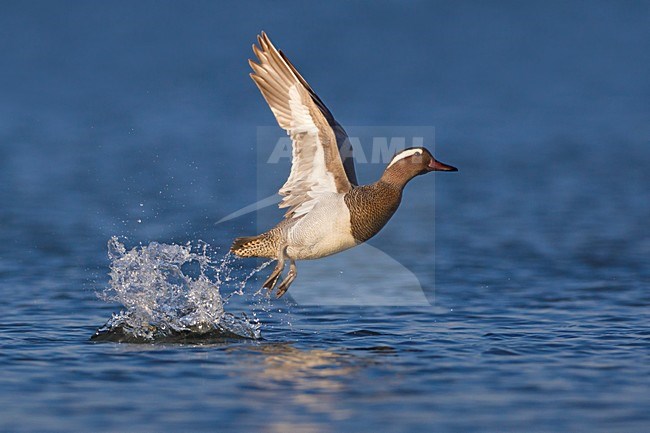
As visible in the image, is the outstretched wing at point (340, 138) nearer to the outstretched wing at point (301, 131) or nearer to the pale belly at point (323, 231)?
the outstretched wing at point (301, 131)

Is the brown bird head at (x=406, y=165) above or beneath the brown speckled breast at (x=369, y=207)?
above

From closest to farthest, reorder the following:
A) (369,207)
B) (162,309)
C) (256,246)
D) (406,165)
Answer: (369,207) → (162,309) → (406,165) → (256,246)

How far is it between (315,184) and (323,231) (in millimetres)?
405

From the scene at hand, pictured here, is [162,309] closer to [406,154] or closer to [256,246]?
[256,246]

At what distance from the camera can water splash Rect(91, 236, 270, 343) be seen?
29.3ft

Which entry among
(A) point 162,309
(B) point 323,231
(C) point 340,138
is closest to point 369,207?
(B) point 323,231

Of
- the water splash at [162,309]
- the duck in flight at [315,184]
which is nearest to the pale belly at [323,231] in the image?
the duck in flight at [315,184]

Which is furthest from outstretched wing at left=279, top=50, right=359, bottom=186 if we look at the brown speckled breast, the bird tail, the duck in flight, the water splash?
the water splash

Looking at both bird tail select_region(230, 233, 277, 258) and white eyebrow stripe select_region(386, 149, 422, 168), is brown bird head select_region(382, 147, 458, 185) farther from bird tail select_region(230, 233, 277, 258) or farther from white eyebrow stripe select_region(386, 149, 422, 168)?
bird tail select_region(230, 233, 277, 258)

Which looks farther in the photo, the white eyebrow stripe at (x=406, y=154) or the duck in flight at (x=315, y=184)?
the white eyebrow stripe at (x=406, y=154)

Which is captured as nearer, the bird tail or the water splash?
the water splash

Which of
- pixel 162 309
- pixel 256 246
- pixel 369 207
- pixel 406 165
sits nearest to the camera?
pixel 369 207

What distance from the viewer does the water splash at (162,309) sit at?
892 centimetres

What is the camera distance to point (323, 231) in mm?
8984
